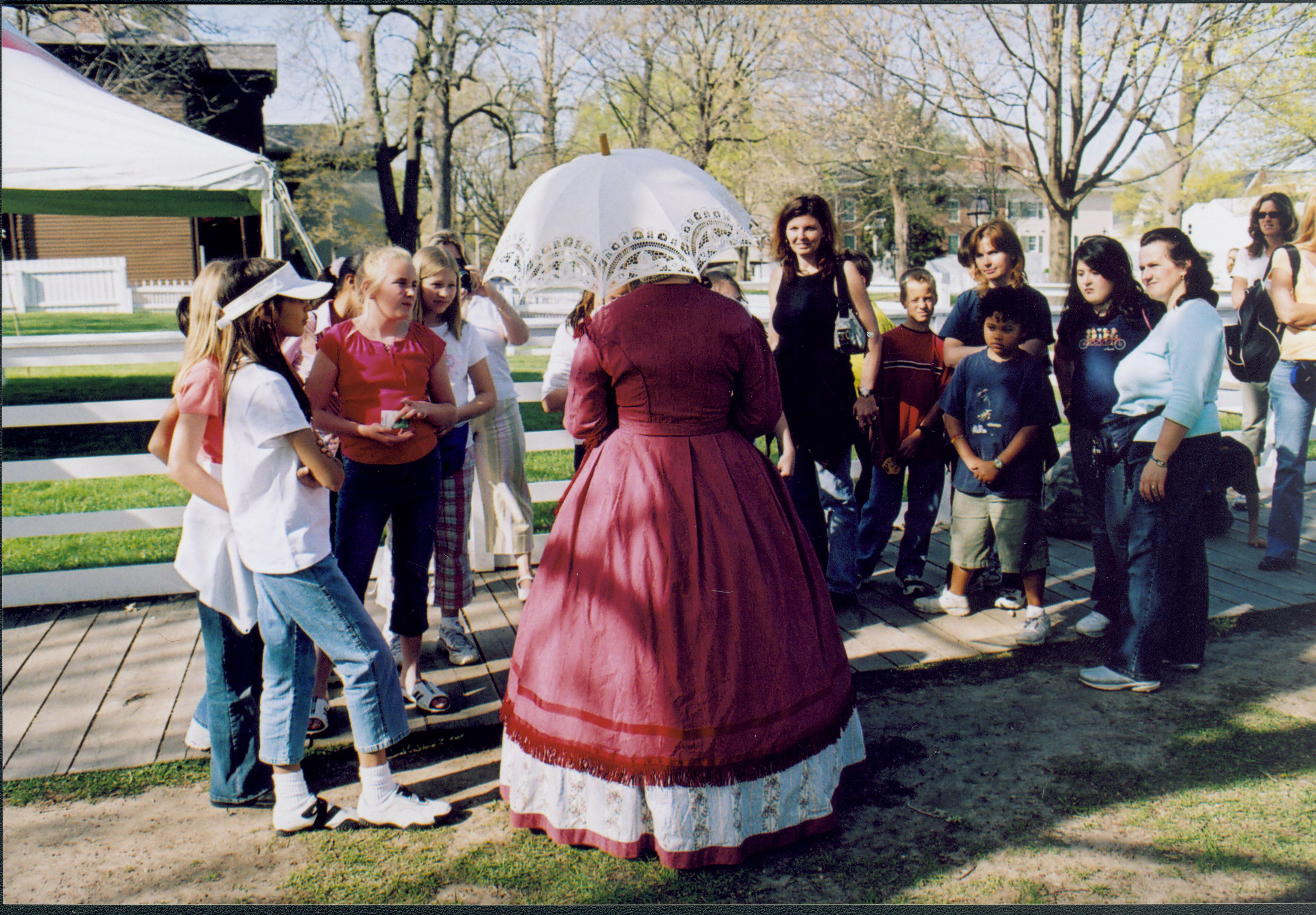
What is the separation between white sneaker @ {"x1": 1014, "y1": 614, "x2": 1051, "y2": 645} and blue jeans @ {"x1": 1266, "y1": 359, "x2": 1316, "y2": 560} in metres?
1.97

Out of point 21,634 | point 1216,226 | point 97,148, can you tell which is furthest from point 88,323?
point 1216,226

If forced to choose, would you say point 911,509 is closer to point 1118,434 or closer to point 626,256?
point 1118,434

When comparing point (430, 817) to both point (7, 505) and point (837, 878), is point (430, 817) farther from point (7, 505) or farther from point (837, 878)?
point (7, 505)

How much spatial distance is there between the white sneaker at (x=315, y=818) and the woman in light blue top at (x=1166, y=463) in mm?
3078

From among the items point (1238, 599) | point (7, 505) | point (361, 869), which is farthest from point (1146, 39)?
point (7, 505)

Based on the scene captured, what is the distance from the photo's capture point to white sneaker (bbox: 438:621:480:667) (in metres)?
4.40

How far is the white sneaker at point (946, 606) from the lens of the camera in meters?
4.97

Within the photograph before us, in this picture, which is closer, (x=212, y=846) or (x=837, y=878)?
(x=837, y=878)

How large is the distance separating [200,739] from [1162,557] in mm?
3927

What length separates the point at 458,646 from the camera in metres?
4.43

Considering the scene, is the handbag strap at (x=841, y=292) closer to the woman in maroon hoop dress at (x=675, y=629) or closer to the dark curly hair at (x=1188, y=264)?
the dark curly hair at (x=1188, y=264)

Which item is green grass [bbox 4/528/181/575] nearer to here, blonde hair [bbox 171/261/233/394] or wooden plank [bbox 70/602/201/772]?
wooden plank [bbox 70/602/201/772]

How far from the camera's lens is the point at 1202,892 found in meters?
2.77

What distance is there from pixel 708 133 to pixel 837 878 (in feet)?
58.5
